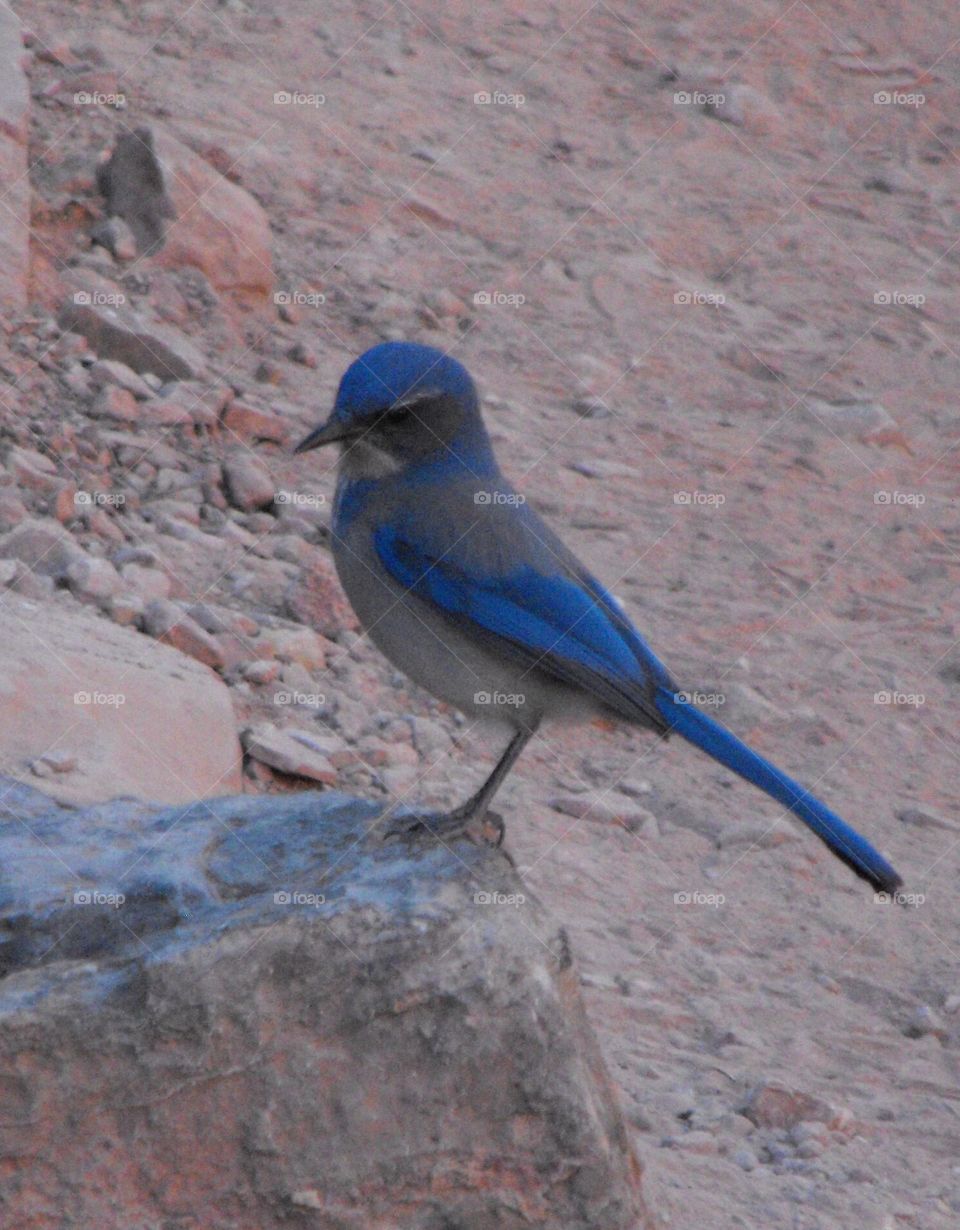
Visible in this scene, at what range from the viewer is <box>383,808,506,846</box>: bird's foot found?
14.9 feet

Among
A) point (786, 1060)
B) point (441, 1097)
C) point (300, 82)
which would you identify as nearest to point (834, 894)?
point (786, 1060)

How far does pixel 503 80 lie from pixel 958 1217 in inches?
347

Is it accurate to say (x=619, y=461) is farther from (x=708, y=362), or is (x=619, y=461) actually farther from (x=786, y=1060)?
(x=786, y=1060)

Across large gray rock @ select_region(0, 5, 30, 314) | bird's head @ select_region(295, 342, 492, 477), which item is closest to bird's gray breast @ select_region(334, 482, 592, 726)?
bird's head @ select_region(295, 342, 492, 477)

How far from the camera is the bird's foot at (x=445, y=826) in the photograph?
4527mm

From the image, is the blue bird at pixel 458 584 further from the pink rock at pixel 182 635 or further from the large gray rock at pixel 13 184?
the large gray rock at pixel 13 184

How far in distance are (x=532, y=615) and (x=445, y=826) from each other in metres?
0.64

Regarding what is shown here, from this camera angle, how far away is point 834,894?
6.75 metres

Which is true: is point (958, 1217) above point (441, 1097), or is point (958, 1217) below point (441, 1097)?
below

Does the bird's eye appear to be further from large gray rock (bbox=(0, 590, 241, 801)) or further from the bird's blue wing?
large gray rock (bbox=(0, 590, 241, 801))

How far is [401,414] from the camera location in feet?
16.6

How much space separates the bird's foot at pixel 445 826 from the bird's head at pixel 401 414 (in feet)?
3.27

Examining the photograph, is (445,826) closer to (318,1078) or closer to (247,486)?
(318,1078)

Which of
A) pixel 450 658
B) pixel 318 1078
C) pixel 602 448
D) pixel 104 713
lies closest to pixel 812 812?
pixel 450 658
